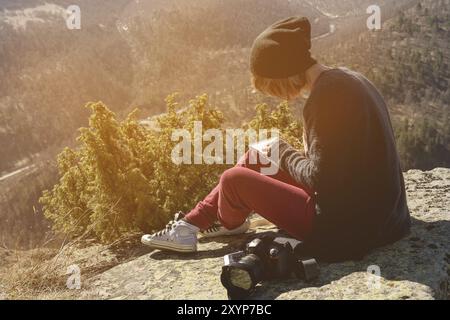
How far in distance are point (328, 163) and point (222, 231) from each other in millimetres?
2102

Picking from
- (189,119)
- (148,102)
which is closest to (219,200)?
(189,119)

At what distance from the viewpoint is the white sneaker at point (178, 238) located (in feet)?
18.0

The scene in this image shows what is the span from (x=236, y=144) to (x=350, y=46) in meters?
168

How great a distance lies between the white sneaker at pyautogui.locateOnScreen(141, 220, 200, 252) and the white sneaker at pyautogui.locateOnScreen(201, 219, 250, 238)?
0.45 meters

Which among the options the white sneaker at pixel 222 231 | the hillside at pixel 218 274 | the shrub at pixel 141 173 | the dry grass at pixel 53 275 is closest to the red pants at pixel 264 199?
the hillside at pixel 218 274

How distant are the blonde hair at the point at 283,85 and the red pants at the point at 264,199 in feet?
2.64

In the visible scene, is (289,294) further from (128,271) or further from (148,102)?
(148,102)

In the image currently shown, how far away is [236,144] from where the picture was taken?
9.61 meters

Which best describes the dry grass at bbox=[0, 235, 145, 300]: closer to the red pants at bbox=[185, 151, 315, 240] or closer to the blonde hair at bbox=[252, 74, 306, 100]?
the red pants at bbox=[185, 151, 315, 240]

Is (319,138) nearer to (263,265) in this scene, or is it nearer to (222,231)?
(263,265)

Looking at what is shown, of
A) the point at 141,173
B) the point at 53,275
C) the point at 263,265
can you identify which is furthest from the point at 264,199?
the point at 141,173

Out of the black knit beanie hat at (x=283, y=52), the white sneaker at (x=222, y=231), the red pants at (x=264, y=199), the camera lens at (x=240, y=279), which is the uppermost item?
the black knit beanie hat at (x=283, y=52)

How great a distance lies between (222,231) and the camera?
19.7 feet

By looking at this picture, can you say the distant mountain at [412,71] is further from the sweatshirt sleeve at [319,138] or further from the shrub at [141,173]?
the sweatshirt sleeve at [319,138]
